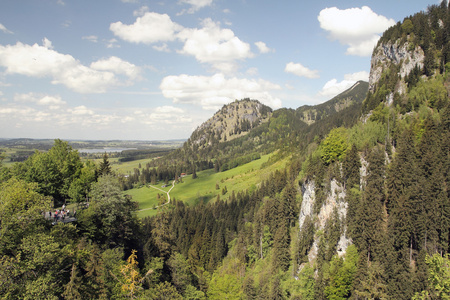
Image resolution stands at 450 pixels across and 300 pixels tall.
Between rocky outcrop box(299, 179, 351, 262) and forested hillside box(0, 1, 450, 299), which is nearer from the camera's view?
forested hillside box(0, 1, 450, 299)

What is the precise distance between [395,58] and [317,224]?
71792 mm

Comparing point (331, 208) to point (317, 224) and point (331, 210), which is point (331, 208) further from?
point (317, 224)

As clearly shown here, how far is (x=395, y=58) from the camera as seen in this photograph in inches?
3767

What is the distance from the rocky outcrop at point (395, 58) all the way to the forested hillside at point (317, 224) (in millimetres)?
396

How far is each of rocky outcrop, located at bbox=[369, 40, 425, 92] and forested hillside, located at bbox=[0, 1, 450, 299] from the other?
1.30 feet

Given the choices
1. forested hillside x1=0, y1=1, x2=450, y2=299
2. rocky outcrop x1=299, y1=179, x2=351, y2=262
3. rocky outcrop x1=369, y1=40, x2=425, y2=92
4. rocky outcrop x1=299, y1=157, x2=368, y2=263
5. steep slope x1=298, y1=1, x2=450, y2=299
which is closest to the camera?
forested hillside x1=0, y1=1, x2=450, y2=299

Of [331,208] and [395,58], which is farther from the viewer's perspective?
[395,58]

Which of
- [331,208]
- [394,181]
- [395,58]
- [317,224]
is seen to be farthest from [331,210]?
[395,58]

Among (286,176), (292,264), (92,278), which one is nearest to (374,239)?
(292,264)

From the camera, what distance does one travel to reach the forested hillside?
2492 centimetres

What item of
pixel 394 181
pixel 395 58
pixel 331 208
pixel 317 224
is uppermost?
pixel 395 58

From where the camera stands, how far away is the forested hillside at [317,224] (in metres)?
24.9

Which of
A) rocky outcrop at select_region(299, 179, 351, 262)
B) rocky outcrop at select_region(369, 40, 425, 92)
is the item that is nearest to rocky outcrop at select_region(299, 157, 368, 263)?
rocky outcrop at select_region(299, 179, 351, 262)

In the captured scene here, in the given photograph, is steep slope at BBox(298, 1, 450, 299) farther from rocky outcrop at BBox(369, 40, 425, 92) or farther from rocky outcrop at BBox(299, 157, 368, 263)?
rocky outcrop at BBox(369, 40, 425, 92)
